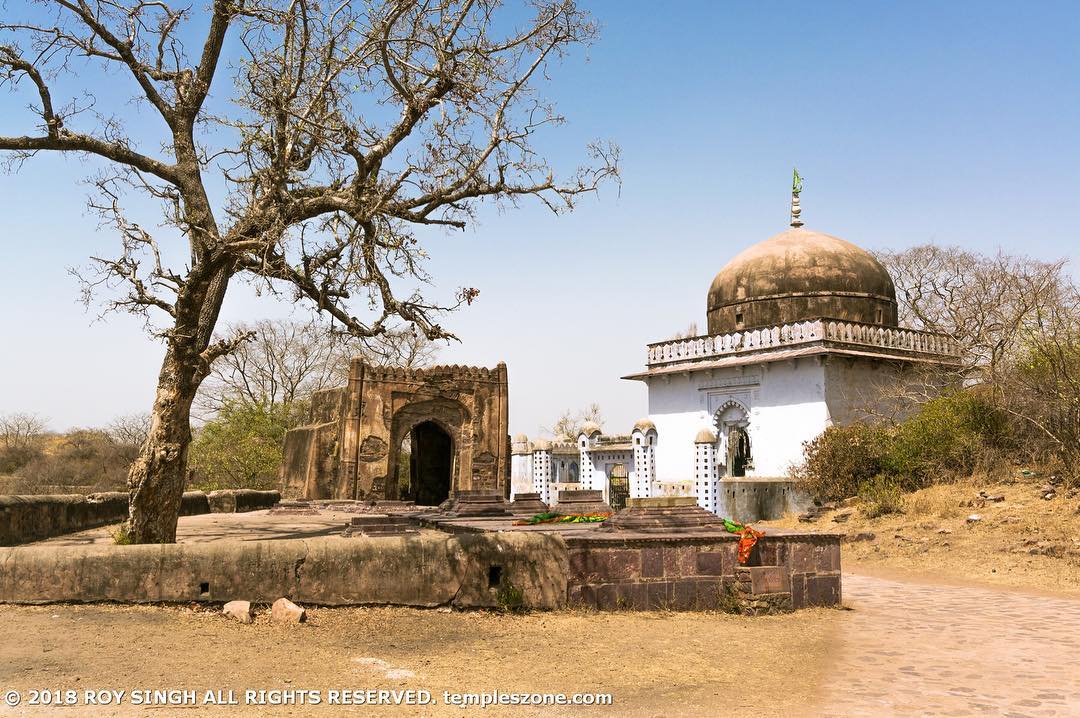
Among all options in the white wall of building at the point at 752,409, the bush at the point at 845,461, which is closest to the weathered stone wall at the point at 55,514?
the bush at the point at 845,461

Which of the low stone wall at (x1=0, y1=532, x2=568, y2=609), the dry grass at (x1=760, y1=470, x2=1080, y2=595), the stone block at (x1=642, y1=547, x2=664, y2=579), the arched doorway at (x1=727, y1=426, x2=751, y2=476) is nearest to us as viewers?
the low stone wall at (x1=0, y1=532, x2=568, y2=609)

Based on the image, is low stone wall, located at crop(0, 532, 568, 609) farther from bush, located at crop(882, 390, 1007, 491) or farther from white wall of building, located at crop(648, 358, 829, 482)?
white wall of building, located at crop(648, 358, 829, 482)

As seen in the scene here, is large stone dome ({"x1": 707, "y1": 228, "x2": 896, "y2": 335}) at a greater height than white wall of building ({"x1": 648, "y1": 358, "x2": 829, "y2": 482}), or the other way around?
large stone dome ({"x1": 707, "y1": 228, "x2": 896, "y2": 335})

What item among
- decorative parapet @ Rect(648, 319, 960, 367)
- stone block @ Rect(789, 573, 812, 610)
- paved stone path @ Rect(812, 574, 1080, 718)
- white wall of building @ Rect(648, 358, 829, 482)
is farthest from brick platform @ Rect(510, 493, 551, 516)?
decorative parapet @ Rect(648, 319, 960, 367)

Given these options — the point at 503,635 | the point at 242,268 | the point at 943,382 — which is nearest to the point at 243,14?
the point at 242,268

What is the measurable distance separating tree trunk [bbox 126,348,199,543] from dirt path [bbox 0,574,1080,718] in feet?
7.22

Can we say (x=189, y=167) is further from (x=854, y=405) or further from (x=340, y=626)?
(x=854, y=405)

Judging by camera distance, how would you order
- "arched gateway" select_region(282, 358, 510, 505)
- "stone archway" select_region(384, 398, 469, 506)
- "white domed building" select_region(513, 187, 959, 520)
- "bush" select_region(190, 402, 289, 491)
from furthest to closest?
"bush" select_region(190, 402, 289, 491) → "white domed building" select_region(513, 187, 959, 520) → "stone archway" select_region(384, 398, 469, 506) → "arched gateway" select_region(282, 358, 510, 505)

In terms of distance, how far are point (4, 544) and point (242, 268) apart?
4574 millimetres

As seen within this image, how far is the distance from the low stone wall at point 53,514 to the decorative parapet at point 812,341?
16.0m

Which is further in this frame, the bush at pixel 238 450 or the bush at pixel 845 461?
the bush at pixel 238 450

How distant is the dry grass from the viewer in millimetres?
11758

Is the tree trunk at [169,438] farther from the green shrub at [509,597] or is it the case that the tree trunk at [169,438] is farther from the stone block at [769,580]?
the stone block at [769,580]

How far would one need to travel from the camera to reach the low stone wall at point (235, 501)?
20.2m
